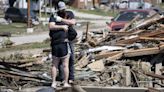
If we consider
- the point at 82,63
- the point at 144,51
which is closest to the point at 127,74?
the point at 144,51

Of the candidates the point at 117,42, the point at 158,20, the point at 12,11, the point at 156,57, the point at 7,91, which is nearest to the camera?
the point at 7,91

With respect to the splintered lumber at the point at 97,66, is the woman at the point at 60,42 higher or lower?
higher

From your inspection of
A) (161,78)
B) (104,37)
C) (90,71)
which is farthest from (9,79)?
(104,37)

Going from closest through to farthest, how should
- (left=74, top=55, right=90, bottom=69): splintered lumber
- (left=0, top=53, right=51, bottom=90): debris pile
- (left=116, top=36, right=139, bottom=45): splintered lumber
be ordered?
(left=0, top=53, right=51, bottom=90): debris pile < (left=74, top=55, right=90, bottom=69): splintered lumber < (left=116, top=36, right=139, bottom=45): splintered lumber

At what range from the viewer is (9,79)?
37.4 ft

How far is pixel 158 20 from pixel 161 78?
4289 mm

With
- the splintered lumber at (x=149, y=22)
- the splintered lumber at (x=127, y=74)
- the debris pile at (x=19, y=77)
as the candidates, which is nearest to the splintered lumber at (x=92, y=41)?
the splintered lumber at (x=149, y=22)

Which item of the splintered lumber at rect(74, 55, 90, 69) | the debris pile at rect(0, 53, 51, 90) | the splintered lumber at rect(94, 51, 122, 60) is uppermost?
the splintered lumber at rect(94, 51, 122, 60)

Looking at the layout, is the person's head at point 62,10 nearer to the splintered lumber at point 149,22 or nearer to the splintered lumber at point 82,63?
the splintered lumber at point 82,63

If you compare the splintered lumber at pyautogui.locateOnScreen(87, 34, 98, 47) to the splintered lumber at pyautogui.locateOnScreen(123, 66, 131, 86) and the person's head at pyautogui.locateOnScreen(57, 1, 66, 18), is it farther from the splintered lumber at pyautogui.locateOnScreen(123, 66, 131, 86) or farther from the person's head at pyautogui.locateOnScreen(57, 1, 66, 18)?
the person's head at pyautogui.locateOnScreen(57, 1, 66, 18)

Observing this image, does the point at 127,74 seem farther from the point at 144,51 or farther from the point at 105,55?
the point at 105,55

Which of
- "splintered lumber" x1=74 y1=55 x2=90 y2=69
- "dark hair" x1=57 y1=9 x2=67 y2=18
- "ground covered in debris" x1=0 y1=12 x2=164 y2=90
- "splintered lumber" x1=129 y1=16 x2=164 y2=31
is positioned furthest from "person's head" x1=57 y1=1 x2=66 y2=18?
"splintered lumber" x1=129 y1=16 x2=164 y2=31

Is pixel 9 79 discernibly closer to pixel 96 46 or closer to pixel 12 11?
pixel 96 46

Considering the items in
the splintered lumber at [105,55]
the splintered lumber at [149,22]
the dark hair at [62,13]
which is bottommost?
the splintered lumber at [105,55]
